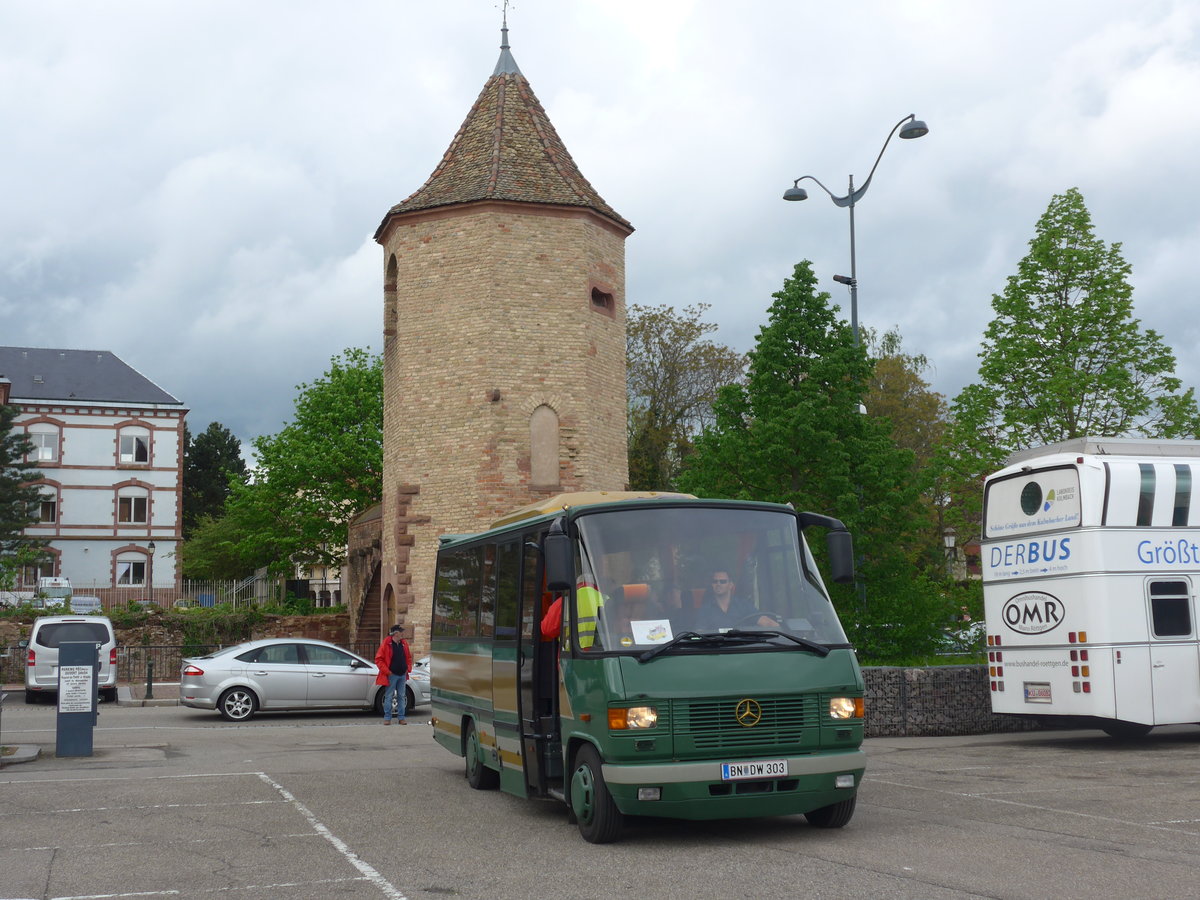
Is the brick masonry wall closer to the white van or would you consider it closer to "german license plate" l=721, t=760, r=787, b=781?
the white van

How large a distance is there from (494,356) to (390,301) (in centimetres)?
522

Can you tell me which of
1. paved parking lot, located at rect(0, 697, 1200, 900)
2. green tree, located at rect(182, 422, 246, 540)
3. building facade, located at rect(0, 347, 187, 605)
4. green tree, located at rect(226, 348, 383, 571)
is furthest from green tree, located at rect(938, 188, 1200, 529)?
green tree, located at rect(182, 422, 246, 540)

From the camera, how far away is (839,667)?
31.1 ft

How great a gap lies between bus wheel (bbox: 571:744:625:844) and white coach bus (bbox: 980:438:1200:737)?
29.1ft

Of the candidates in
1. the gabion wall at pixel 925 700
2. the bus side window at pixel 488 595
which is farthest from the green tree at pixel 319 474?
the bus side window at pixel 488 595

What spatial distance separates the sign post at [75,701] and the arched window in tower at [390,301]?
791 inches

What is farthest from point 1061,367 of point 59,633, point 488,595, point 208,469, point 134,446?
point 208,469

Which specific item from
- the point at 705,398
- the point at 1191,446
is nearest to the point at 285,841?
the point at 1191,446

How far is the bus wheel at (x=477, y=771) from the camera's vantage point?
41.8 feet

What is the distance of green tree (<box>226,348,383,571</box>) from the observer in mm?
59625

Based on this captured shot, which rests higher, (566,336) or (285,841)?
(566,336)

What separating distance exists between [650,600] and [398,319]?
2534 cm

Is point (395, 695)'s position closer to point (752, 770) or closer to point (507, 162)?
point (752, 770)

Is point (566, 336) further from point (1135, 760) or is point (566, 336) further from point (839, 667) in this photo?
point (839, 667)
